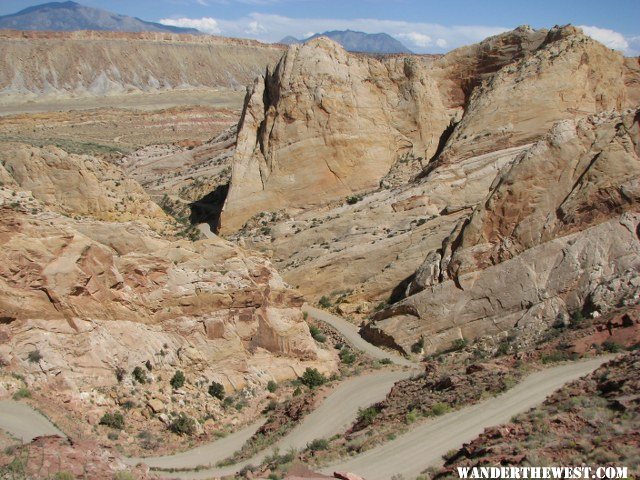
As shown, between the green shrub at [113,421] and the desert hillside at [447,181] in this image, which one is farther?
the desert hillside at [447,181]

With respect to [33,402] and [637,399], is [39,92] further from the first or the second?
[637,399]

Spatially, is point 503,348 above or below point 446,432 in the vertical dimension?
below

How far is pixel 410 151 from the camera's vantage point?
48438 millimetres

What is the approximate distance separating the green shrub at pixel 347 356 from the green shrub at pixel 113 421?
11.2 metres

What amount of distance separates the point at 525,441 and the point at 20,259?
16308 mm

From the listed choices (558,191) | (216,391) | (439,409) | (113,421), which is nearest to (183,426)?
(113,421)

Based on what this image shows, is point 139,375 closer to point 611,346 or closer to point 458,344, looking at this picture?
point 458,344

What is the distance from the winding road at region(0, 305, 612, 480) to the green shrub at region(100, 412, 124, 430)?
1672 mm

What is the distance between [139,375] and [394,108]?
3169 centimetres

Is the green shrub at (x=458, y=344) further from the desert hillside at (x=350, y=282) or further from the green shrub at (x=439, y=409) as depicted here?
the green shrub at (x=439, y=409)

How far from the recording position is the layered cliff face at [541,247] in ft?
88.5

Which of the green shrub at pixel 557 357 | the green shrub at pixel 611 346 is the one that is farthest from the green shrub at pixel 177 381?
the green shrub at pixel 611 346

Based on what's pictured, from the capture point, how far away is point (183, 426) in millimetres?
22484

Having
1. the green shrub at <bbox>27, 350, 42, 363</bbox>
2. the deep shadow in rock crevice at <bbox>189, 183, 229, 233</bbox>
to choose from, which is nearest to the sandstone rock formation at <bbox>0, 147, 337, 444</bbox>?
the green shrub at <bbox>27, 350, 42, 363</bbox>
